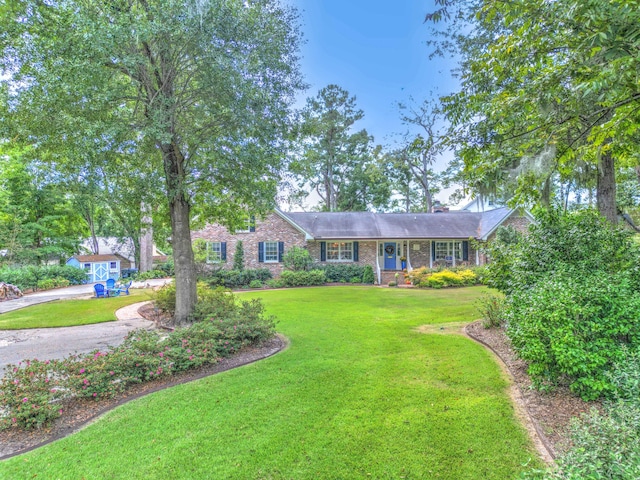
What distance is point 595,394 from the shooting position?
11.6 feet

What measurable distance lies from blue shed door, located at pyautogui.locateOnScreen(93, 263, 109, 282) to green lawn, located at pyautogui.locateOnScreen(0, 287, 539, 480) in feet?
68.7

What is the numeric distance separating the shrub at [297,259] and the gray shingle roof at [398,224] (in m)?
1.37

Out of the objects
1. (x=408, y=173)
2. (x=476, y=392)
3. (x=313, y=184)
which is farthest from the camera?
(x=313, y=184)

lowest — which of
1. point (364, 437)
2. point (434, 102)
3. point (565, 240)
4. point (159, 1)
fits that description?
point (364, 437)

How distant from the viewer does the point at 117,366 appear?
4664 mm

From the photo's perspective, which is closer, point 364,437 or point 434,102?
point 364,437

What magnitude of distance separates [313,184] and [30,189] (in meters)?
22.4

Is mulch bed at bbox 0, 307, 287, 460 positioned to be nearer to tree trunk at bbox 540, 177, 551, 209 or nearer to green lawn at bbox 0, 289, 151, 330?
green lawn at bbox 0, 289, 151, 330

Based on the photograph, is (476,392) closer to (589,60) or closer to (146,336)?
(589,60)

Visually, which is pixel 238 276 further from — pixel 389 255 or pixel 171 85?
pixel 171 85

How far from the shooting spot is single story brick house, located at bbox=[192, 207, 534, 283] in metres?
19.6

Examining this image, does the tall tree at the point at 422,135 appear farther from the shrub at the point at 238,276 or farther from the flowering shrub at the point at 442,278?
the shrub at the point at 238,276

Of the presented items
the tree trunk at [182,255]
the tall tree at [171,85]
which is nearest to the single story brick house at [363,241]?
the tree trunk at [182,255]

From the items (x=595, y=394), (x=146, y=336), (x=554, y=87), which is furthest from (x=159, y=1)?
(x=595, y=394)
